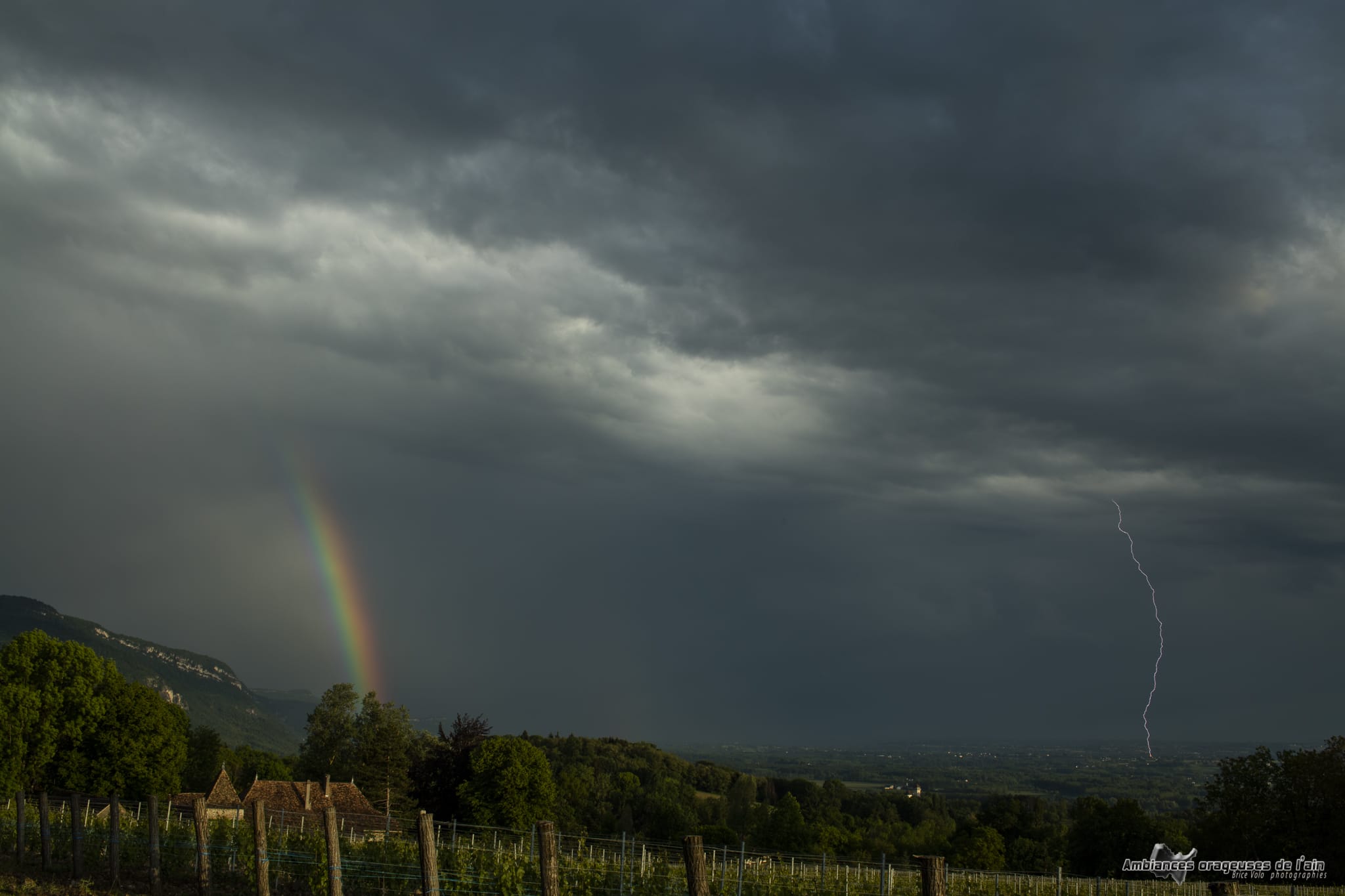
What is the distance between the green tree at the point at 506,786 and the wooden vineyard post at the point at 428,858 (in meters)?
44.9

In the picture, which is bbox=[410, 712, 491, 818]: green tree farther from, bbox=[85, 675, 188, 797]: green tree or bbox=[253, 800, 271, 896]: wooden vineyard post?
bbox=[253, 800, 271, 896]: wooden vineyard post

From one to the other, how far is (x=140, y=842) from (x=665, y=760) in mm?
134402

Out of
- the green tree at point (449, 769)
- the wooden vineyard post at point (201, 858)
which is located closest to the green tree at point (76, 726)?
the green tree at point (449, 769)

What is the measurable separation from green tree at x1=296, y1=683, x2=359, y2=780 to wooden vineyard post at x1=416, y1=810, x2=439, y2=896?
74.3 m

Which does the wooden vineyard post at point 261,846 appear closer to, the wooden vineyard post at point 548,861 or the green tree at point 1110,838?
the wooden vineyard post at point 548,861

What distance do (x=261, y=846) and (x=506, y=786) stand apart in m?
42.6

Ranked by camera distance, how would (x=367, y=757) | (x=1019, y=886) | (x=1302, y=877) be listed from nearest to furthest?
(x=1019, y=886)
(x=1302, y=877)
(x=367, y=757)

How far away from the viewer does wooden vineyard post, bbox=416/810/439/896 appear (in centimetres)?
1079

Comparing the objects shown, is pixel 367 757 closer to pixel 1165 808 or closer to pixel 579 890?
pixel 579 890

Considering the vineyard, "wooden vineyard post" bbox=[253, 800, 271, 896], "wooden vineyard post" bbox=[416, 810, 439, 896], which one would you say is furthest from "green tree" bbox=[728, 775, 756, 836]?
"wooden vineyard post" bbox=[416, 810, 439, 896]

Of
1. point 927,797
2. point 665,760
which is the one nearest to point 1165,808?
point 927,797

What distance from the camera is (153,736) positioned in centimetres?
5412

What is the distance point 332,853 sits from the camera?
39.4 feet

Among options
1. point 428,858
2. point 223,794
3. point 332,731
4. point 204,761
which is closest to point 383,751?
point 332,731
